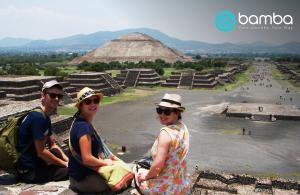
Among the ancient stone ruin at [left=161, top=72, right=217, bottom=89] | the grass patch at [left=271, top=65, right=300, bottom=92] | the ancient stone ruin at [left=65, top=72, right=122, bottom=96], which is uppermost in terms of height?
the ancient stone ruin at [left=65, top=72, right=122, bottom=96]

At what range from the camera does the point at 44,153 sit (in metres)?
5.09

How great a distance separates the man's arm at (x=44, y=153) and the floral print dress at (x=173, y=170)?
1.64 metres

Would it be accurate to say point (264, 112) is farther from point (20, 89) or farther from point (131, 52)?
point (131, 52)

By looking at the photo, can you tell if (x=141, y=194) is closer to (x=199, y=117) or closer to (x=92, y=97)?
(x=92, y=97)

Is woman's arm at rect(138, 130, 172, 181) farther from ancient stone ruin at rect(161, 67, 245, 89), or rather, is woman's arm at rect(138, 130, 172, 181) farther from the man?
ancient stone ruin at rect(161, 67, 245, 89)

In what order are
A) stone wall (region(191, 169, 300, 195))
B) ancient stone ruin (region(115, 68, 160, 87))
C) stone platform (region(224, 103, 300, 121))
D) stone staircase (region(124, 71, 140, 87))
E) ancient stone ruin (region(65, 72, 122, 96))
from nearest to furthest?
stone wall (region(191, 169, 300, 195)) → stone platform (region(224, 103, 300, 121)) → ancient stone ruin (region(65, 72, 122, 96)) → ancient stone ruin (region(115, 68, 160, 87)) → stone staircase (region(124, 71, 140, 87))

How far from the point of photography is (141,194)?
14.3ft

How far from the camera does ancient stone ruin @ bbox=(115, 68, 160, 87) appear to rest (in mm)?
61269


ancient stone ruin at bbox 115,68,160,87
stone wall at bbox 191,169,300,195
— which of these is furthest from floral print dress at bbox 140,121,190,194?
ancient stone ruin at bbox 115,68,160,87

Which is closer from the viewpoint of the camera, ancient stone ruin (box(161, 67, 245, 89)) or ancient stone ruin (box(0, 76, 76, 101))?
ancient stone ruin (box(0, 76, 76, 101))

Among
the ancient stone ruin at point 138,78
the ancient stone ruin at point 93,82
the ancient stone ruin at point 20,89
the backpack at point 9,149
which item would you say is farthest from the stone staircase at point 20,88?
the backpack at point 9,149

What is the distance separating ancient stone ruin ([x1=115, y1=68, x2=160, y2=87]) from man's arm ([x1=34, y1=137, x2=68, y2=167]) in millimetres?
55216

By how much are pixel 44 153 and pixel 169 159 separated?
2038 millimetres

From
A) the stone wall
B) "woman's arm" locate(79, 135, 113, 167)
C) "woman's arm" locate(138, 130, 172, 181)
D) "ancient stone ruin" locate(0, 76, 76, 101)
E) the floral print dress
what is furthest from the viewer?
"ancient stone ruin" locate(0, 76, 76, 101)
